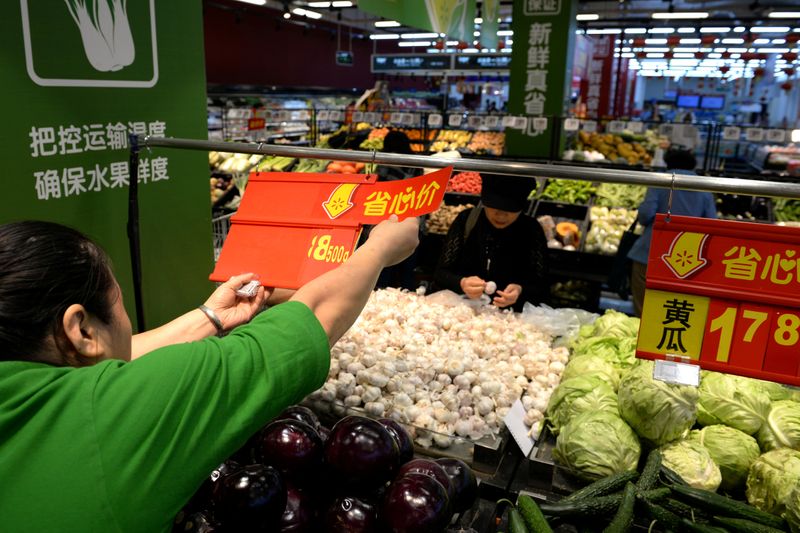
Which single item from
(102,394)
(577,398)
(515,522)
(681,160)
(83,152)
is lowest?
(515,522)

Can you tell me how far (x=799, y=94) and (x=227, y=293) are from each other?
3399 centimetres

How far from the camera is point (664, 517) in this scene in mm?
1574

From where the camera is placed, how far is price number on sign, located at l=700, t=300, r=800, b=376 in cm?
144

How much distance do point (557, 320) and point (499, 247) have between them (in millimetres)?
870

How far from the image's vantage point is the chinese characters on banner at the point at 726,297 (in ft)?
4.65

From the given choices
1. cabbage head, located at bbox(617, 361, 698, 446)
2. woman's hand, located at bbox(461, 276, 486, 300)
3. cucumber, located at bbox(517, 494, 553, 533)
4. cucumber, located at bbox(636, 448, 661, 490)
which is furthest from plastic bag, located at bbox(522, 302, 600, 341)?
cucumber, located at bbox(517, 494, 553, 533)

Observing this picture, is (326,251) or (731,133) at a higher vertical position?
(731,133)

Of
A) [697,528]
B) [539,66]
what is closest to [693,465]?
[697,528]

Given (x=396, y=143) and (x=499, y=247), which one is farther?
(x=396, y=143)

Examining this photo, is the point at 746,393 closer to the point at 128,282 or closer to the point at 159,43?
→ the point at 128,282

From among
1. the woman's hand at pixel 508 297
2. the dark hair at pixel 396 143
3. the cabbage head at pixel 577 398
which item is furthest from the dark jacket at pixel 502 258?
the dark hair at pixel 396 143

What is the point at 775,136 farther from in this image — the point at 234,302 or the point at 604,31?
the point at 604,31

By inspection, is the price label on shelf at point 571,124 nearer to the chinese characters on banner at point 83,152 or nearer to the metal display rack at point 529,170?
the chinese characters on banner at point 83,152

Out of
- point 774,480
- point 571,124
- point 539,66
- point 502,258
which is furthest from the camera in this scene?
point 539,66
